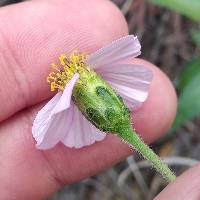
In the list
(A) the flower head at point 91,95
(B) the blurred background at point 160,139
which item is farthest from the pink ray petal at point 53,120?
(B) the blurred background at point 160,139

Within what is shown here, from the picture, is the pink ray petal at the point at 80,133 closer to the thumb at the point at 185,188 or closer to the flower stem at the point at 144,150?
the flower stem at the point at 144,150

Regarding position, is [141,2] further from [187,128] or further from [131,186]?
[131,186]

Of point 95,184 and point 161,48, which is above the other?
point 161,48

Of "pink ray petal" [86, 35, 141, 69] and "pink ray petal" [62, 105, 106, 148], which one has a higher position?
"pink ray petal" [86, 35, 141, 69]

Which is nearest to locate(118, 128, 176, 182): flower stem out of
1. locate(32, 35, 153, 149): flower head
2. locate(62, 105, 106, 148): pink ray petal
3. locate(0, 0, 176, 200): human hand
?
locate(32, 35, 153, 149): flower head

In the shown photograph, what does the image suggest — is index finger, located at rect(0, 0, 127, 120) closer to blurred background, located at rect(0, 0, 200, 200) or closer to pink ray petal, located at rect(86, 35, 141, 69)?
pink ray petal, located at rect(86, 35, 141, 69)

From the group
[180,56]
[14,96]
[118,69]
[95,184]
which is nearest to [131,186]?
[95,184]
